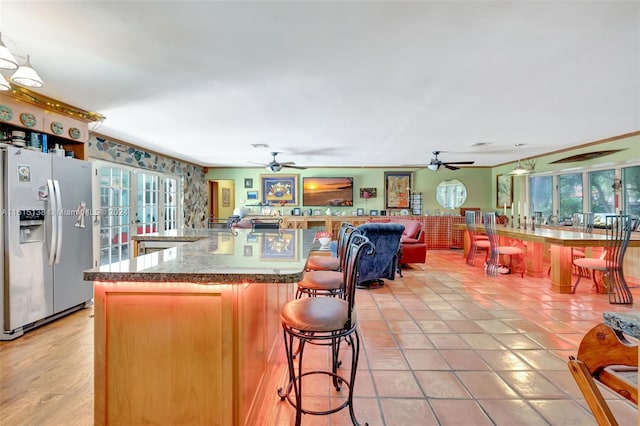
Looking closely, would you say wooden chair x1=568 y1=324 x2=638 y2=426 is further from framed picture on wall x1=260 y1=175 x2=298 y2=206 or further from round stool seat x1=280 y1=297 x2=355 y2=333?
framed picture on wall x1=260 y1=175 x2=298 y2=206

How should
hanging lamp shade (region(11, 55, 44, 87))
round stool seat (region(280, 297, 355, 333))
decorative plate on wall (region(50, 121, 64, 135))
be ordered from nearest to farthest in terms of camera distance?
round stool seat (region(280, 297, 355, 333)) < hanging lamp shade (region(11, 55, 44, 87)) < decorative plate on wall (region(50, 121, 64, 135))

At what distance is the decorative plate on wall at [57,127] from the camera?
3205mm

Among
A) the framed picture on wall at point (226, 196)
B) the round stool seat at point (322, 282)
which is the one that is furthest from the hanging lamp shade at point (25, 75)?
the framed picture on wall at point (226, 196)

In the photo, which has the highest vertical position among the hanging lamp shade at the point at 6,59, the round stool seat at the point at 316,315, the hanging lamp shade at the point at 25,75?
the hanging lamp shade at the point at 25,75

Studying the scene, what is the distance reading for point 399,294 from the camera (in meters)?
3.88

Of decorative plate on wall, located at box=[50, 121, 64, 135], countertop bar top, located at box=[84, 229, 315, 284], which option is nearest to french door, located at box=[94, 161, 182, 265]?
decorative plate on wall, located at box=[50, 121, 64, 135]

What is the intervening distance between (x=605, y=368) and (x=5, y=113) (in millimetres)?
4340

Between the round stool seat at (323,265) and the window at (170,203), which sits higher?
the window at (170,203)

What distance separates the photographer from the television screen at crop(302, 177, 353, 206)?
322 inches

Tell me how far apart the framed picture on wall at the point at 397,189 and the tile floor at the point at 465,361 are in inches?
174

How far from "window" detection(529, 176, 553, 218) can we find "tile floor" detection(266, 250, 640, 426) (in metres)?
2.90

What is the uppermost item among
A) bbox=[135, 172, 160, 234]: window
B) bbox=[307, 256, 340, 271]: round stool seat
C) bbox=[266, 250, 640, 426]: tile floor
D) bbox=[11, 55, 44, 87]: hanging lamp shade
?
bbox=[11, 55, 44, 87]: hanging lamp shade

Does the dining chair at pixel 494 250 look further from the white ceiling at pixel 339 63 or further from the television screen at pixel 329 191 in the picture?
the television screen at pixel 329 191

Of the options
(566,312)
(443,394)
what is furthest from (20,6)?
(566,312)
